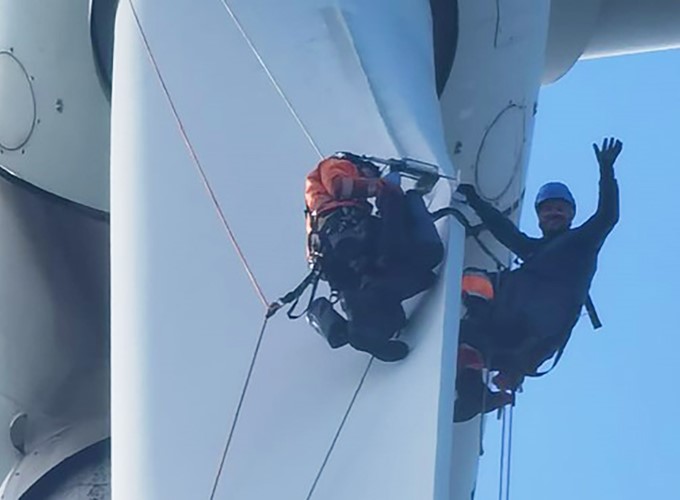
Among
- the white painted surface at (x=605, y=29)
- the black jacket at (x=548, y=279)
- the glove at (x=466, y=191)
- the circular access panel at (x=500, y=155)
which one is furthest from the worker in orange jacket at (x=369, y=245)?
the white painted surface at (x=605, y=29)

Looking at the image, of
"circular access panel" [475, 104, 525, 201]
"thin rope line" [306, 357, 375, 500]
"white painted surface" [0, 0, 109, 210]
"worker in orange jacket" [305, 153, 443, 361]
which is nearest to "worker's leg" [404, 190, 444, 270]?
"worker in orange jacket" [305, 153, 443, 361]

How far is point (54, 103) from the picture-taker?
1149 cm

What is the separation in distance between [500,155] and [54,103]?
3172 mm

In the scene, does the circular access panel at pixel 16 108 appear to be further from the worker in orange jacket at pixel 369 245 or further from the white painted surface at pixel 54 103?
the worker in orange jacket at pixel 369 245

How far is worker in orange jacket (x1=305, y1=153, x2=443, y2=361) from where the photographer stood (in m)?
6.93

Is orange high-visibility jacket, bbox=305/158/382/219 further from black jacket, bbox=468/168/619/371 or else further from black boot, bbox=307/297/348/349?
black jacket, bbox=468/168/619/371

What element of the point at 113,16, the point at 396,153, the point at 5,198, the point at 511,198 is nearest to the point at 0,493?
the point at 5,198

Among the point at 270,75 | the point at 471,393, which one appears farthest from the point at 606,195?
the point at 270,75

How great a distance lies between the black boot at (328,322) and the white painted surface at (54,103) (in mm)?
4597

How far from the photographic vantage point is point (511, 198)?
1049 cm

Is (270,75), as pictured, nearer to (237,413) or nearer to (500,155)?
(237,413)

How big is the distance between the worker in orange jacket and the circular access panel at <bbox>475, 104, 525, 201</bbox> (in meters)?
3.30

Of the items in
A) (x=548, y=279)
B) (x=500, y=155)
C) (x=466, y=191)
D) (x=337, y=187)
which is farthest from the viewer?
(x=500, y=155)

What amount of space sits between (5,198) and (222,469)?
4476 mm
